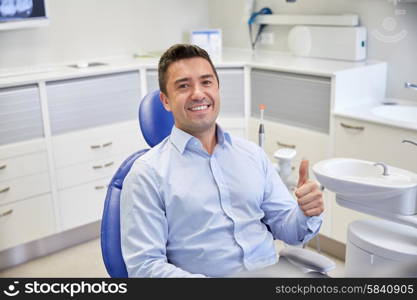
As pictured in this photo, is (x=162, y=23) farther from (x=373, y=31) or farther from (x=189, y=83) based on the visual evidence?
(x=189, y=83)

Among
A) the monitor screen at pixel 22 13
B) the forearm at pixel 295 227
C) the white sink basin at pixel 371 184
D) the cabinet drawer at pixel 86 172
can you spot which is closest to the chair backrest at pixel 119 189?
the forearm at pixel 295 227

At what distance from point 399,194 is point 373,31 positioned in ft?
4.59

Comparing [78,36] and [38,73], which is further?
[78,36]

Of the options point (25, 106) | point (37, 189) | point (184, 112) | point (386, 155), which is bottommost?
point (37, 189)

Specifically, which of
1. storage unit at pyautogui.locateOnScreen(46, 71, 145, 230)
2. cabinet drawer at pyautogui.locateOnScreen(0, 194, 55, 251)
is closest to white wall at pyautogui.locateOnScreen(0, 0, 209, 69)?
storage unit at pyautogui.locateOnScreen(46, 71, 145, 230)

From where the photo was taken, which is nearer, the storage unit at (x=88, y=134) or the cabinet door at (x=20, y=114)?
the cabinet door at (x=20, y=114)

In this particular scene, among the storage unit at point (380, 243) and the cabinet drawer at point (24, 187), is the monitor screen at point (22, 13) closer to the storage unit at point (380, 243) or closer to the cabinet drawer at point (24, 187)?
the cabinet drawer at point (24, 187)

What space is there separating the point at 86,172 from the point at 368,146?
1.60m

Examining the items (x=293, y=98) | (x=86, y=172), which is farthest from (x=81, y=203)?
(x=293, y=98)

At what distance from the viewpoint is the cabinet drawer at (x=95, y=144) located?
311cm

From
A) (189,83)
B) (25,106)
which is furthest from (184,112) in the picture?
(25,106)

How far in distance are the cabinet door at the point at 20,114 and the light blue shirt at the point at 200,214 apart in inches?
60.2

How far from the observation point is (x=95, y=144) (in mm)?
3227

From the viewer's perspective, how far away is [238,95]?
11.3 ft
